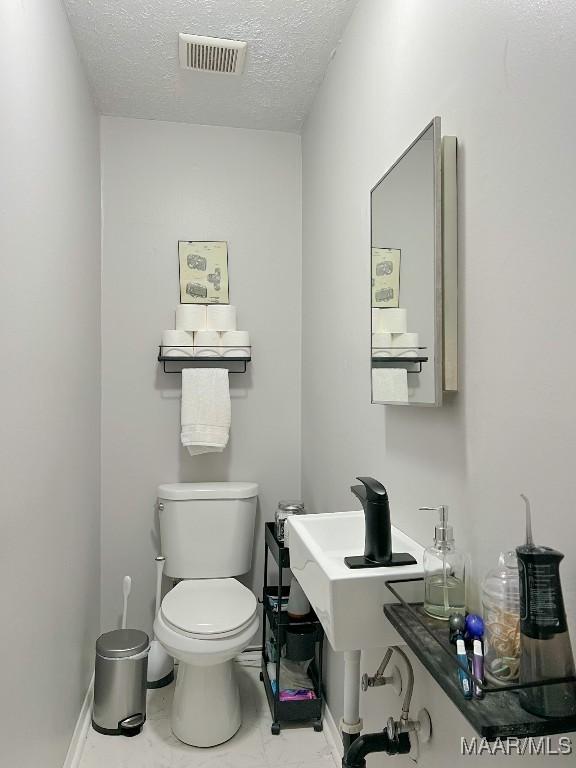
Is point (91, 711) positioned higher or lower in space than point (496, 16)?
lower

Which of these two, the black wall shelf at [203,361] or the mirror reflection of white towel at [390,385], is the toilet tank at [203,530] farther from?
the mirror reflection of white towel at [390,385]

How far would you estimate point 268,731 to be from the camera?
2.14 meters

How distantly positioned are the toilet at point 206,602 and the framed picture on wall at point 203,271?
2.92ft

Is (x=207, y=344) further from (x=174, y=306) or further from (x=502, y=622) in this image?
(x=502, y=622)

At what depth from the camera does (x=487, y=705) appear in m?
0.78

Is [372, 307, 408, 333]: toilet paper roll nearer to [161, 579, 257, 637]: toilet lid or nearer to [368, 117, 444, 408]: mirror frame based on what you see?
[368, 117, 444, 408]: mirror frame

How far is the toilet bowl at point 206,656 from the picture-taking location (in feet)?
6.39

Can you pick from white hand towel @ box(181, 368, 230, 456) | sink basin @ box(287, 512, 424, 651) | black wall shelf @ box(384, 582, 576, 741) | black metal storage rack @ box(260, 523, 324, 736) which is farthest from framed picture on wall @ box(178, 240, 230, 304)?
black wall shelf @ box(384, 582, 576, 741)

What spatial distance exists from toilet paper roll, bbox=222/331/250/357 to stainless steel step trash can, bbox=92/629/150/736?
1.28 meters

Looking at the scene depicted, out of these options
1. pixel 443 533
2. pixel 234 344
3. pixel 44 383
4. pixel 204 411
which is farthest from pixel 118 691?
pixel 443 533

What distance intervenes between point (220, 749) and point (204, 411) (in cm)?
131

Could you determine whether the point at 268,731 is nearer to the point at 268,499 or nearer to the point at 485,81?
the point at 268,499

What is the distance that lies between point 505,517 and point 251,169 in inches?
87.7

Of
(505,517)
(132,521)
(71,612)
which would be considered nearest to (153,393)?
(132,521)
